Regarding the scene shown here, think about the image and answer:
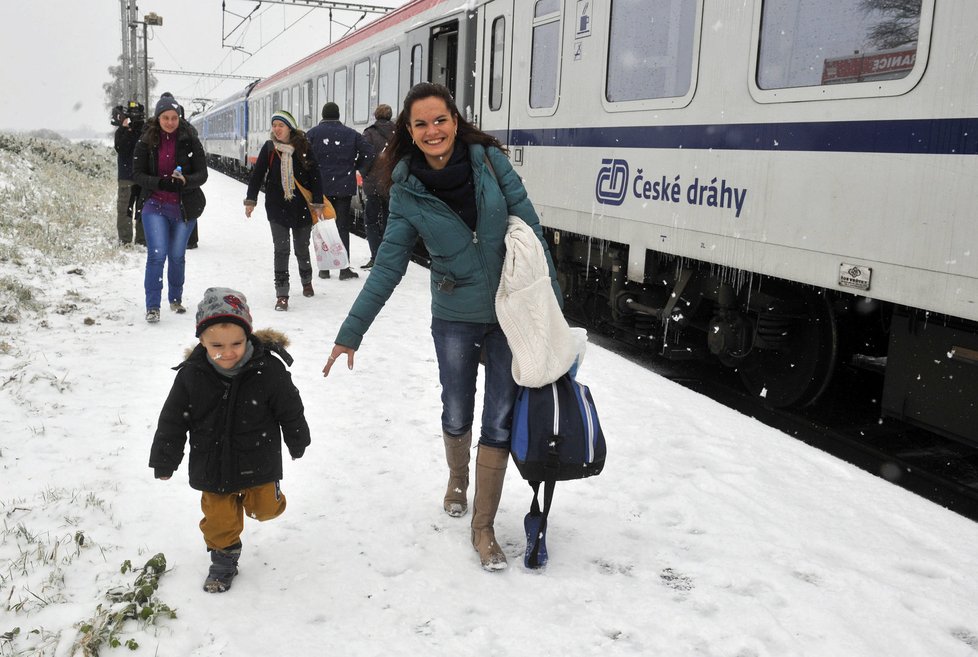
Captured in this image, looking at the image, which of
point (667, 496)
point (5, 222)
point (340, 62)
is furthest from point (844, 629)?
point (340, 62)

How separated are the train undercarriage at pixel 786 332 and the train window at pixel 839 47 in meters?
1.22

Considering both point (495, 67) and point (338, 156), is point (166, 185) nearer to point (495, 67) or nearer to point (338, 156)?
point (338, 156)

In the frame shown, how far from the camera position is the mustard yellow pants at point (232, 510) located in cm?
305

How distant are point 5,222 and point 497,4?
23.6 ft

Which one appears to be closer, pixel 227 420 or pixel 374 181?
pixel 227 420

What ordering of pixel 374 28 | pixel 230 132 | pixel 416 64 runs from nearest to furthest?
pixel 416 64 → pixel 374 28 → pixel 230 132

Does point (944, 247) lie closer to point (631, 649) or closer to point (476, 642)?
point (631, 649)

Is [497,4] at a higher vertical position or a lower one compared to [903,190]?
higher

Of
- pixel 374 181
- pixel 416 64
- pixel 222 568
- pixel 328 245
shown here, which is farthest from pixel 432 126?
pixel 416 64

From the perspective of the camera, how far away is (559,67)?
7012 mm

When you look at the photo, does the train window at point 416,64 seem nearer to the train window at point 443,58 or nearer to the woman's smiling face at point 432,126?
the train window at point 443,58

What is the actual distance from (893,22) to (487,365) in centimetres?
271

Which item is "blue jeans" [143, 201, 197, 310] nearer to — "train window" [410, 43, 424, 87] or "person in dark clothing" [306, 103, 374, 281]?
"person in dark clothing" [306, 103, 374, 281]

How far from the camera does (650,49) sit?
5.84 meters
